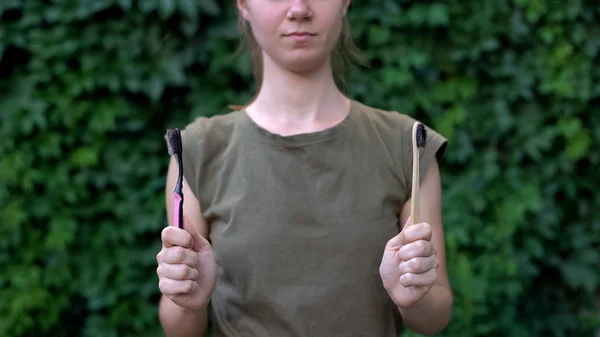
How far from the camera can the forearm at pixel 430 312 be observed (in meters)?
1.69

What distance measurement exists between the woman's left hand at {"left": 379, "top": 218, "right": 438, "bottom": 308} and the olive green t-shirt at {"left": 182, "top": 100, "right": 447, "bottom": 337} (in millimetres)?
135

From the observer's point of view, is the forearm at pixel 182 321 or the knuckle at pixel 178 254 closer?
the knuckle at pixel 178 254

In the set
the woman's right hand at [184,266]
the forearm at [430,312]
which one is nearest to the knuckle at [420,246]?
the forearm at [430,312]

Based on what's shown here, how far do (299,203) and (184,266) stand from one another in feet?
1.01

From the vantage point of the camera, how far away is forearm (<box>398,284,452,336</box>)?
1.69 metres

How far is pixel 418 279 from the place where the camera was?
1458 mm

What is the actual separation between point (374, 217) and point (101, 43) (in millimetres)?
1755

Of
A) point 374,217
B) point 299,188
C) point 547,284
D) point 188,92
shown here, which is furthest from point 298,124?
point 547,284

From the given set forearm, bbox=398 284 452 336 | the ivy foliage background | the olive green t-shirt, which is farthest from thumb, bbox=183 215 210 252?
the ivy foliage background

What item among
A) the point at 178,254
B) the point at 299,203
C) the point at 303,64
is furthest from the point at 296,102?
the point at 178,254

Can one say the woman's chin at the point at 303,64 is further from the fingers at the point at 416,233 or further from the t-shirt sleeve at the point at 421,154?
the fingers at the point at 416,233

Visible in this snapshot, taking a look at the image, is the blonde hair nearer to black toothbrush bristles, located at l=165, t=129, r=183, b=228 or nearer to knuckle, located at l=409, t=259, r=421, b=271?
black toothbrush bristles, located at l=165, t=129, r=183, b=228

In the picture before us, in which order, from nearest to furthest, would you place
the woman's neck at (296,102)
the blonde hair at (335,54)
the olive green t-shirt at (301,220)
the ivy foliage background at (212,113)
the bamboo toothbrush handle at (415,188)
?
the bamboo toothbrush handle at (415,188) → the olive green t-shirt at (301,220) → the woman's neck at (296,102) → the blonde hair at (335,54) → the ivy foliage background at (212,113)

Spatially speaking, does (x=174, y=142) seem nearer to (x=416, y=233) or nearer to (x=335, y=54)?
(x=416, y=233)
